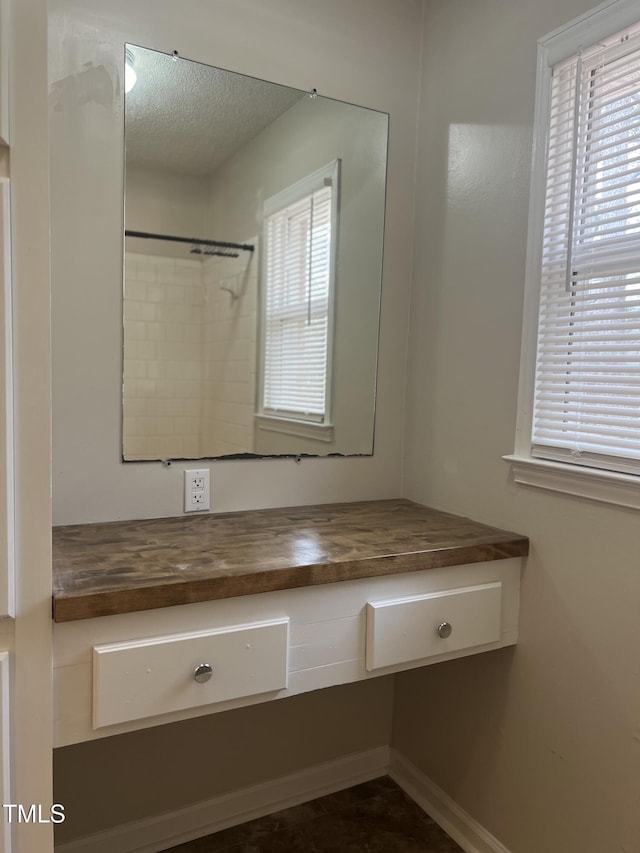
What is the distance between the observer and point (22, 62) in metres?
0.97

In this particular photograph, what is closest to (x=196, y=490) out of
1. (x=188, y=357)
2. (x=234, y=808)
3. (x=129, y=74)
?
(x=188, y=357)

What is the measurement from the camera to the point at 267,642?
1.27 meters

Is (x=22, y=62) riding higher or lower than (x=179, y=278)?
higher

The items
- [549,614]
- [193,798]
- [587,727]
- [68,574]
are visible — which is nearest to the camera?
[68,574]

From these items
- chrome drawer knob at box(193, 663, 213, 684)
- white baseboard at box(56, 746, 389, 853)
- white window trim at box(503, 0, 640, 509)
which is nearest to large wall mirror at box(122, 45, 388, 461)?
white window trim at box(503, 0, 640, 509)

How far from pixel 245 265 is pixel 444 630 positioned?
1099mm

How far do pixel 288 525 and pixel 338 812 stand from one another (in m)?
0.93

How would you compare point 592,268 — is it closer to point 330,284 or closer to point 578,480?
point 578,480

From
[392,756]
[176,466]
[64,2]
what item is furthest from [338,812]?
[64,2]

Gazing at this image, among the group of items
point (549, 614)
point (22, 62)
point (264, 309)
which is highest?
point (22, 62)

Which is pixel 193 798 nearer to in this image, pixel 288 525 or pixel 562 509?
pixel 288 525

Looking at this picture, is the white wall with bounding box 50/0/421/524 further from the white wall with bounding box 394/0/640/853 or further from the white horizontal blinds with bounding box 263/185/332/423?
the white wall with bounding box 394/0/640/853

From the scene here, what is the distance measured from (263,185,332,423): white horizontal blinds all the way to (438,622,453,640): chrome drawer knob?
72cm

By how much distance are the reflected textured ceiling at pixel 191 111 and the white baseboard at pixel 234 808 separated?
5.72 ft
